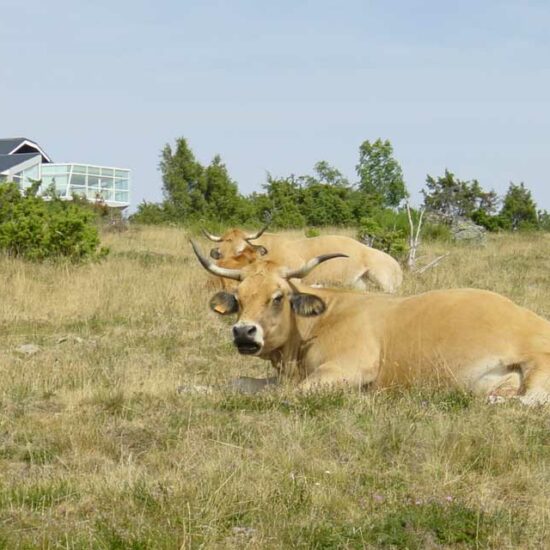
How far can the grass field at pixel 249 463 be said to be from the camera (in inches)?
206

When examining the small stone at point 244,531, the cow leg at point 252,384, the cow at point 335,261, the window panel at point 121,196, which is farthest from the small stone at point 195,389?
the window panel at point 121,196

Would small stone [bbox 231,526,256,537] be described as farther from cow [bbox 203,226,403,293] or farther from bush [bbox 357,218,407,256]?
bush [bbox 357,218,407,256]

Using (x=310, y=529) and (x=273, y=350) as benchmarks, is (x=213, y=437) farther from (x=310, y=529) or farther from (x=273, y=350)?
(x=273, y=350)

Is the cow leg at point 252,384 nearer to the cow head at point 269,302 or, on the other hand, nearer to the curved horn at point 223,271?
the cow head at point 269,302

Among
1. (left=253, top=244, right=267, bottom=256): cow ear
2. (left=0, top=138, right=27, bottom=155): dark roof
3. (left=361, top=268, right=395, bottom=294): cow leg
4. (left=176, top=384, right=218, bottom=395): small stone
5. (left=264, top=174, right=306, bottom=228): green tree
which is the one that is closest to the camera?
(left=176, top=384, right=218, bottom=395): small stone

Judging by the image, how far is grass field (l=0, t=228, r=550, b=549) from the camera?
5.23m

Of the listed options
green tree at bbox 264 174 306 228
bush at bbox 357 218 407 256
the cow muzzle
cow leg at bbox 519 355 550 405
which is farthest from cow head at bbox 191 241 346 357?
green tree at bbox 264 174 306 228

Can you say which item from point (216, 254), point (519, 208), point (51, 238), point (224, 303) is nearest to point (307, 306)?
point (224, 303)

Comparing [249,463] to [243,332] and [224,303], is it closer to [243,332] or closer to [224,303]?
[243,332]

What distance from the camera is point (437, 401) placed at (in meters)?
8.20

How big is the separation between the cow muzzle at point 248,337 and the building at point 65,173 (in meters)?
50.5

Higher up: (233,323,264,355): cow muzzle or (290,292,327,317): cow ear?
(290,292,327,317): cow ear

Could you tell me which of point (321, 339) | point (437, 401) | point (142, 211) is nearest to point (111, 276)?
point (321, 339)

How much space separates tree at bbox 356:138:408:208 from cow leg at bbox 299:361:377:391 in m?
59.3
